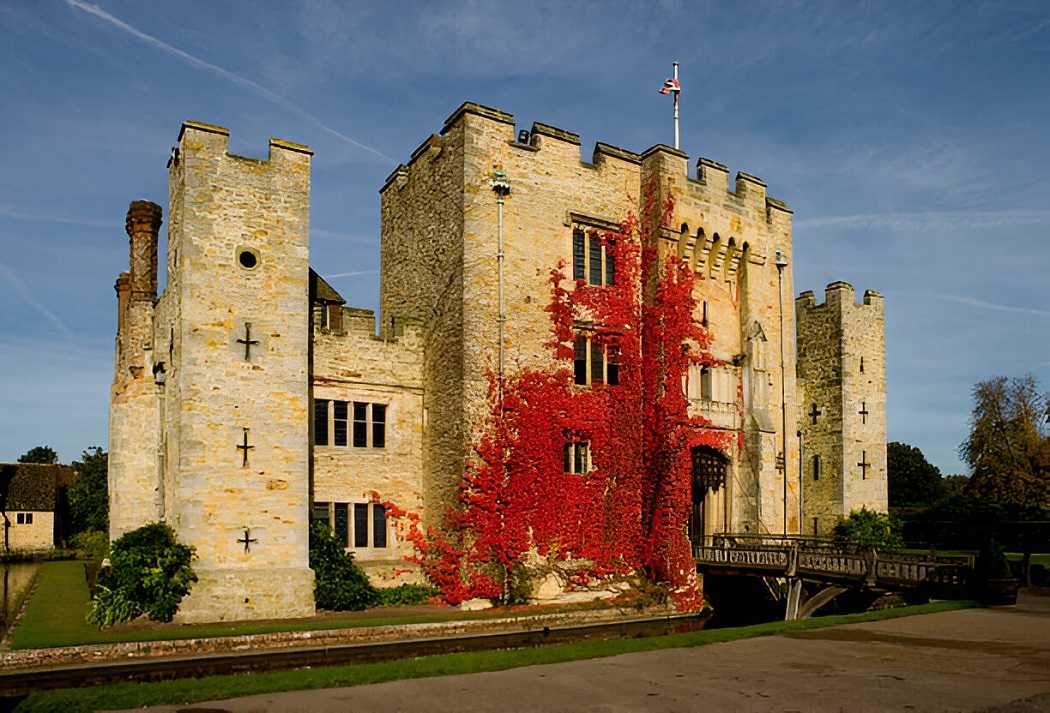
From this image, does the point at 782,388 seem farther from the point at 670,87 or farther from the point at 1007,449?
the point at 1007,449

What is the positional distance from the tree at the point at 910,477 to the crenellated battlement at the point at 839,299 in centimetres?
5513

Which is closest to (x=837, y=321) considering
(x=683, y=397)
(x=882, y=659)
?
(x=683, y=397)

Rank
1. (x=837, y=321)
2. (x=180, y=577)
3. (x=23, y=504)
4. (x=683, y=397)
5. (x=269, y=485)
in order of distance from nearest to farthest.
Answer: (x=180, y=577) → (x=269, y=485) → (x=683, y=397) → (x=837, y=321) → (x=23, y=504)

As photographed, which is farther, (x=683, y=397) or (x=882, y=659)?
(x=683, y=397)

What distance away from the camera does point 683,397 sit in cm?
2567

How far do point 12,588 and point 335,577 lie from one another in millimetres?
15171

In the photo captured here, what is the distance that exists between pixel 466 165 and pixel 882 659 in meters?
15.9

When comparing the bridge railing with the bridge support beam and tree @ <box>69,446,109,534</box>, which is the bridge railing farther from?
tree @ <box>69,446,109,534</box>

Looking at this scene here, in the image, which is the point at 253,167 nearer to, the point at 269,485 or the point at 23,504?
the point at 269,485

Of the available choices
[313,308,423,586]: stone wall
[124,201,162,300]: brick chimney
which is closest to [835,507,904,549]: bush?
[313,308,423,586]: stone wall

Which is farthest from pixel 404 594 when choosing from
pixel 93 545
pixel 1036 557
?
pixel 1036 557

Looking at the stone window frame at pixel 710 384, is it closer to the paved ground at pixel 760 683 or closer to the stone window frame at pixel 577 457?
the stone window frame at pixel 577 457

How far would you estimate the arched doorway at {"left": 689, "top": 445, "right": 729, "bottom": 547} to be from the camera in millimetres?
27297

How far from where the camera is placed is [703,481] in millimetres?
27453
